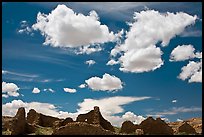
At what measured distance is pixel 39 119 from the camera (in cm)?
3322

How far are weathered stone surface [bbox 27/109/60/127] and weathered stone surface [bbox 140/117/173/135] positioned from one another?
10.8m

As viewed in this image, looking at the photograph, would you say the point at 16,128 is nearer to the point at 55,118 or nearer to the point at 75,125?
the point at 75,125

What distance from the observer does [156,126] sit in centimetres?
2588

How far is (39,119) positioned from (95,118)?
6.26 metres

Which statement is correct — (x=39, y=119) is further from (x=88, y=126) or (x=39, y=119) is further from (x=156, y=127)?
(x=88, y=126)

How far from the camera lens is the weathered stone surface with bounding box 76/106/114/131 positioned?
97.3 ft

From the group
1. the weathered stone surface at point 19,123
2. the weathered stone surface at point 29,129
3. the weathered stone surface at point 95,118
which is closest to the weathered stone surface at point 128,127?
the weathered stone surface at point 95,118

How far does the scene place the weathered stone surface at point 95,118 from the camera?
29672 mm

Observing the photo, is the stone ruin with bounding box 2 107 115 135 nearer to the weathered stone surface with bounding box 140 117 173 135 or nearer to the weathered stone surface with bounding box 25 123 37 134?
the weathered stone surface with bounding box 25 123 37 134

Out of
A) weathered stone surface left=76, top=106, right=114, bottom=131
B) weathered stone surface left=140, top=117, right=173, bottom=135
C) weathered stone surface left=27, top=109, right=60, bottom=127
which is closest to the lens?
weathered stone surface left=140, top=117, right=173, bottom=135

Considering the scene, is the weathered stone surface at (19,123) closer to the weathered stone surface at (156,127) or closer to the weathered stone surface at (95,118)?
the weathered stone surface at (95,118)

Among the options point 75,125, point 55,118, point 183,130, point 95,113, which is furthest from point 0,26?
point 55,118

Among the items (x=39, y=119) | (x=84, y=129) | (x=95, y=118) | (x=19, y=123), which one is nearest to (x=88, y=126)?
(x=84, y=129)

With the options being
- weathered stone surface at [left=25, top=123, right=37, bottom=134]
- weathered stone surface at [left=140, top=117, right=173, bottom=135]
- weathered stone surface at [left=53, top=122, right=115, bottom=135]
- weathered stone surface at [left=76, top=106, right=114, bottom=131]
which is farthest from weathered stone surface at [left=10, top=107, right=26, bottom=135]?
weathered stone surface at [left=140, top=117, right=173, bottom=135]
